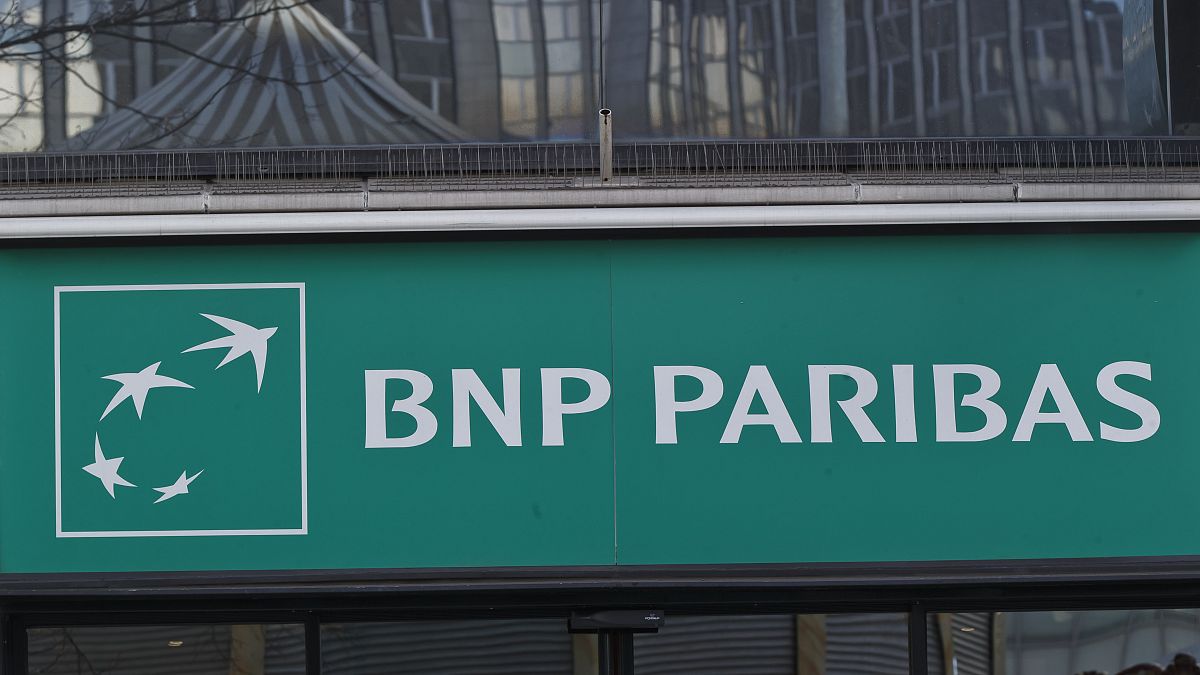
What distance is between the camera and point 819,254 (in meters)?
6.08

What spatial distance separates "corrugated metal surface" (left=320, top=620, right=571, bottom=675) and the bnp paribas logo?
0.59 metres

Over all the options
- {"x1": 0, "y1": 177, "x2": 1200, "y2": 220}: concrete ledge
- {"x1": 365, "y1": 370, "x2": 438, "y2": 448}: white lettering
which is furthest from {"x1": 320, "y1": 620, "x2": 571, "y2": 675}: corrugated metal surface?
{"x1": 0, "y1": 177, "x2": 1200, "y2": 220}: concrete ledge

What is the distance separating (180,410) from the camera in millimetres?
6039

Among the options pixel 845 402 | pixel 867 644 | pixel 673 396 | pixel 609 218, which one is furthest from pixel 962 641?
pixel 609 218

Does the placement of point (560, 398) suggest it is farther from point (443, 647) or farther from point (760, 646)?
point (760, 646)

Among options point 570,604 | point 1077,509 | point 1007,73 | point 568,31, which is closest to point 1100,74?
point 1007,73

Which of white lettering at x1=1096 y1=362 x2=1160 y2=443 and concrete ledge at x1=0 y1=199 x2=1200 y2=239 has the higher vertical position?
concrete ledge at x1=0 y1=199 x2=1200 y2=239

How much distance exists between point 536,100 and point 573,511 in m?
1.92

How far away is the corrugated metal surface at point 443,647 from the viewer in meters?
6.03

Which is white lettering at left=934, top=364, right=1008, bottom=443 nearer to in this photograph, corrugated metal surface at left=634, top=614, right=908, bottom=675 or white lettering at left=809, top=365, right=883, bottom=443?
white lettering at left=809, top=365, right=883, bottom=443

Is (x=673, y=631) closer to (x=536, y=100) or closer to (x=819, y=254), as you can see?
(x=819, y=254)

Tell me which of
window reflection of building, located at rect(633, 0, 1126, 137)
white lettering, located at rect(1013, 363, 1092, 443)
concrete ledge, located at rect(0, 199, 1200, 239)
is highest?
window reflection of building, located at rect(633, 0, 1126, 137)

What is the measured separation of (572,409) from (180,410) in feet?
5.81

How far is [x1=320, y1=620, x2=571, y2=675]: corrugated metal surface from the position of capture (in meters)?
6.03
